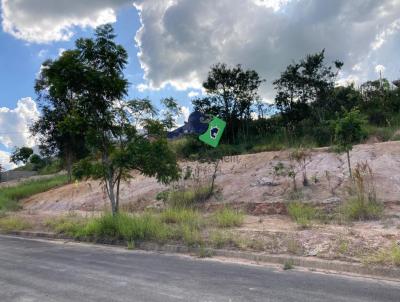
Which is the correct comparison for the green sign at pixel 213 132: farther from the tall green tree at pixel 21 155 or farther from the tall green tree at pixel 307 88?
the tall green tree at pixel 21 155

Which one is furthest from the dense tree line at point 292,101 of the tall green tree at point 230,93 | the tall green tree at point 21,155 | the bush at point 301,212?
the tall green tree at point 21,155

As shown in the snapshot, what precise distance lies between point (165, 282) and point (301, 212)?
639 cm

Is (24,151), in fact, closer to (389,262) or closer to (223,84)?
(223,84)

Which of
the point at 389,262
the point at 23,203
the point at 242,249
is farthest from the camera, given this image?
the point at 23,203

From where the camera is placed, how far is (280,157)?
18.7 m

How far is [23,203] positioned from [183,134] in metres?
9.02

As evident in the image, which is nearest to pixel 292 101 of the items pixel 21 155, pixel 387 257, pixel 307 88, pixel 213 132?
pixel 307 88

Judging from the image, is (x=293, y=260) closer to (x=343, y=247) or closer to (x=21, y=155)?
(x=343, y=247)

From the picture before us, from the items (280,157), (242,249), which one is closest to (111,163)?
(242,249)

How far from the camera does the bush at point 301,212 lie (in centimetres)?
1260

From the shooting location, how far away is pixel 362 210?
40.9ft

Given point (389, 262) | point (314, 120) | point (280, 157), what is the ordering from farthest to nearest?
1. point (314, 120)
2. point (280, 157)
3. point (389, 262)

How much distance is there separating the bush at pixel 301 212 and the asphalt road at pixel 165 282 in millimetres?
3825

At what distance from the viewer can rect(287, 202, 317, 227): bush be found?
12.6m
